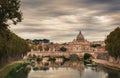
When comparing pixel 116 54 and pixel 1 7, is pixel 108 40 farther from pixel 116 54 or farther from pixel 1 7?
pixel 1 7

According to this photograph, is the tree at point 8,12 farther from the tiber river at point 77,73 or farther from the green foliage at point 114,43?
the green foliage at point 114,43

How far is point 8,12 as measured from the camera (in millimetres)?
42844

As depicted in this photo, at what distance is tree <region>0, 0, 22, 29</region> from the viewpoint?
4203 cm

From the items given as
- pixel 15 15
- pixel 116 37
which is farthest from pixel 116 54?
pixel 15 15

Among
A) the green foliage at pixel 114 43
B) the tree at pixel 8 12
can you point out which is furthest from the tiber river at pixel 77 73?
the tree at pixel 8 12

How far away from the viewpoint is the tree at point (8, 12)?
42.0 meters

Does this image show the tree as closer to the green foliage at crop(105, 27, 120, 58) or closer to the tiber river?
the tiber river

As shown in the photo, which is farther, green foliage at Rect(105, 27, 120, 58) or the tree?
green foliage at Rect(105, 27, 120, 58)

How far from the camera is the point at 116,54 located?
312ft

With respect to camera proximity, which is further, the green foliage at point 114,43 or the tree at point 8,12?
the green foliage at point 114,43

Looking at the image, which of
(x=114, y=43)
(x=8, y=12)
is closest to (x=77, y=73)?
(x=114, y=43)

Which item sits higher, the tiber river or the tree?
the tree

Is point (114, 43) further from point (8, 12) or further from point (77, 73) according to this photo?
point (8, 12)

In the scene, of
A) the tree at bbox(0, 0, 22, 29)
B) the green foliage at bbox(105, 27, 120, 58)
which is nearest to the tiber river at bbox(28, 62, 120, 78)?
the green foliage at bbox(105, 27, 120, 58)
